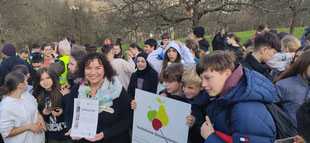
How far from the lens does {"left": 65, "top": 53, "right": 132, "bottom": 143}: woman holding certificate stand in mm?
2381

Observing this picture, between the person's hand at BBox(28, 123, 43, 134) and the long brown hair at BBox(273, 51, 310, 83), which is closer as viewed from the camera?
the long brown hair at BBox(273, 51, 310, 83)

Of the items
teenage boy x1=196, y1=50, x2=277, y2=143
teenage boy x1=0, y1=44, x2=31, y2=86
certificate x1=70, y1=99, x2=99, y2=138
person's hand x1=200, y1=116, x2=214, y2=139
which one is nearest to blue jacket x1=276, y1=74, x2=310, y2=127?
teenage boy x1=196, y1=50, x2=277, y2=143

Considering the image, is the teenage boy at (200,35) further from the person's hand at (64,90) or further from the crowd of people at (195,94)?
the person's hand at (64,90)

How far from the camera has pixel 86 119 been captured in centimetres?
233

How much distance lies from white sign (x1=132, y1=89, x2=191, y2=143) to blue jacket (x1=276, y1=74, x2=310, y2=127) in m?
1.21

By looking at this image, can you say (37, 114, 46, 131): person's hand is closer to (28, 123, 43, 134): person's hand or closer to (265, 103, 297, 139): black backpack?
(28, 123, 43, 134): person's hand

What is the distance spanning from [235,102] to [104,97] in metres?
1.47

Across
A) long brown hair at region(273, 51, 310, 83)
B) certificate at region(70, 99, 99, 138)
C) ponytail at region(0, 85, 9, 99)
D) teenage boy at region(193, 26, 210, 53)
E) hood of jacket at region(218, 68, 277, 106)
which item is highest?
teenage boy at region(193, 26, 210, 53)

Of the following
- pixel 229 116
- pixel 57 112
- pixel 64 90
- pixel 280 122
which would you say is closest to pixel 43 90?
pixel 64 90

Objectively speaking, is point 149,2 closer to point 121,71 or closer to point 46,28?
point 121,71

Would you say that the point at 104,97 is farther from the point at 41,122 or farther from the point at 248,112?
the point at 248,112

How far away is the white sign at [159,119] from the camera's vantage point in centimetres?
219

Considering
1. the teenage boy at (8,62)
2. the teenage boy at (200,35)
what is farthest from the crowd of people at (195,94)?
Answer: the teenage boy at (200,35)

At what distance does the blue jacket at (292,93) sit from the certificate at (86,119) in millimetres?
2173
